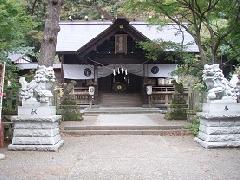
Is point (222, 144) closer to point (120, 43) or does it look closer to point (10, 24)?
point (10, 24)

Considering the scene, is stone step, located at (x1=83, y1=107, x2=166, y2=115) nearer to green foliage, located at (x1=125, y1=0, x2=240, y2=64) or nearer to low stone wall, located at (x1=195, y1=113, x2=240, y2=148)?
green foliage, located at (x1=125, y1=0, x2=240, y2=64)

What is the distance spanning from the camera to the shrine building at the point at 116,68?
83.2 feet

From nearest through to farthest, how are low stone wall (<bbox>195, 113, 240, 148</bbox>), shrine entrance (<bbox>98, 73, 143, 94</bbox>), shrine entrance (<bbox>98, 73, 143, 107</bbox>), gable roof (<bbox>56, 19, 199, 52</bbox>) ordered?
1. low stone wall (<bbox>195, 113, 240, 148</bbox>)
2. shrine entrance (<bbox>98, 73, 143, 107</bbox>)
3. gable roof (<bbox>56, 19, 199, 52</bbox>)
4. shrine entrance (<bbox>98, 73, 143, 94</bbox>)

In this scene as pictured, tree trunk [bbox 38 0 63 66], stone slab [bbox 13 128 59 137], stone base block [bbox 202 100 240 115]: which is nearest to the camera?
stone slab [bbox 13 128 59 137]

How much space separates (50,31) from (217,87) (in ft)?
21.9

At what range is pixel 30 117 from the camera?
1095 cm

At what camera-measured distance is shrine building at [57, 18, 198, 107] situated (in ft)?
83.2

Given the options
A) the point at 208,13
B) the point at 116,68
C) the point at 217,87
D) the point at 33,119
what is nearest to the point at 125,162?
the point at 33,119

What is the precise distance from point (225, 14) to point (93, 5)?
81.6ft

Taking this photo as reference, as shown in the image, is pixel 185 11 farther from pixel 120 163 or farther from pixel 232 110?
pixel 120 163

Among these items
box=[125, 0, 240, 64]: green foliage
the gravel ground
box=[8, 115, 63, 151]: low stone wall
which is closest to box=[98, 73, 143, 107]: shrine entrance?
box=[125, 0, 240, 64]: green foliage

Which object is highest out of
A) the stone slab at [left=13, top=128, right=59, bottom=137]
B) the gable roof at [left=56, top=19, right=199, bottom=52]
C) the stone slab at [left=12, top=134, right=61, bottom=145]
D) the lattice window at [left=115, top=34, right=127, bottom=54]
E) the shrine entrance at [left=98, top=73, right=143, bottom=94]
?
the gable roof at [left=56, top=19, right=199, bottom=52]

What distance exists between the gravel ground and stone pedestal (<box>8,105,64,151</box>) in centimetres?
39

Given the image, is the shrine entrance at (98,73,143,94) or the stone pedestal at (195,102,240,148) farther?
the shrine entrance at (98,73,143,94)
